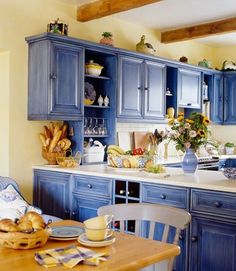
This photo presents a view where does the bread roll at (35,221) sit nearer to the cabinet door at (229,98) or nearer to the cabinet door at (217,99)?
the cabinet door at (217,99)

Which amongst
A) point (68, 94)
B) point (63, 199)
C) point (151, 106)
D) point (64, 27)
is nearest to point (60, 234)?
point (63, 199)

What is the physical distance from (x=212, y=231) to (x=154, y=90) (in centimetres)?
260

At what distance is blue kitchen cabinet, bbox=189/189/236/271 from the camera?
2.87m

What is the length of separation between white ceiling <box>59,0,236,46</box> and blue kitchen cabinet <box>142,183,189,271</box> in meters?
2.35

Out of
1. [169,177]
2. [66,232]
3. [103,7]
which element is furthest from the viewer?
[103,7]

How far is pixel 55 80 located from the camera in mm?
4008

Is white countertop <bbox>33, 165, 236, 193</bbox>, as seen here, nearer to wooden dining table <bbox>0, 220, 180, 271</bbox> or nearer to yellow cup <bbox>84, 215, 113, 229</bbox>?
wooden dining table <bbox>0, 220, 180, 271</bbox>

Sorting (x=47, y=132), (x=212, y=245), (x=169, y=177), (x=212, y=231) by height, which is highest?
(x=47, y=132)

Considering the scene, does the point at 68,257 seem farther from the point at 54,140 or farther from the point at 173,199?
the point at 54,140

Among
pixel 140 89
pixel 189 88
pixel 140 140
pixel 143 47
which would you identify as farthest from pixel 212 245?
pixel 189 88

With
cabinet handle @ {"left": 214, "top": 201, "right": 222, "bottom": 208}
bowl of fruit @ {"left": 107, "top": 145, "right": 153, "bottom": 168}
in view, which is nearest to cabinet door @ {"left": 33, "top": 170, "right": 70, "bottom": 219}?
bowl of fruit @ {"left": 107, "top": 145, "right": 153, "bottom": 168}

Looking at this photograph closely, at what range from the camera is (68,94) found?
4.13m

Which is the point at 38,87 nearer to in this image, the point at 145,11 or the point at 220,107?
the point at 145,11

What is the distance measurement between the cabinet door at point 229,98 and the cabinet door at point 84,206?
3.52 metres
